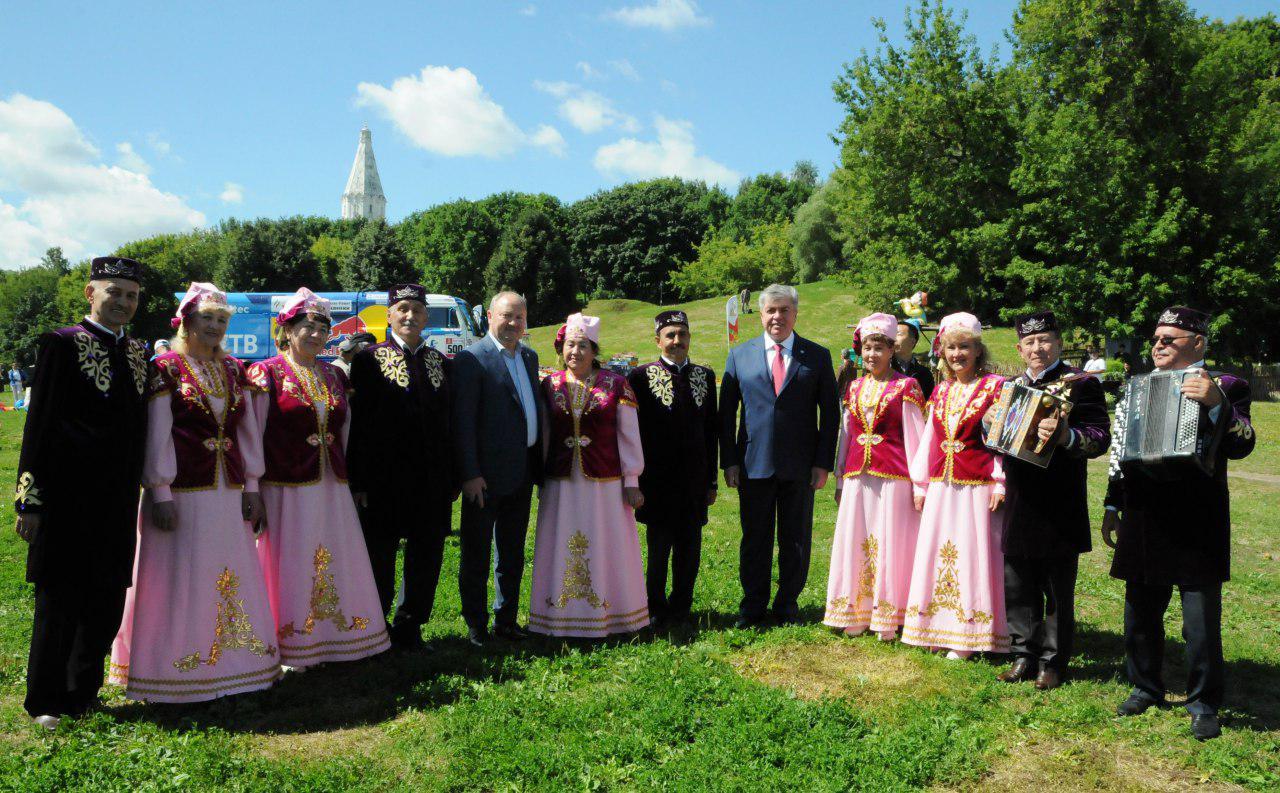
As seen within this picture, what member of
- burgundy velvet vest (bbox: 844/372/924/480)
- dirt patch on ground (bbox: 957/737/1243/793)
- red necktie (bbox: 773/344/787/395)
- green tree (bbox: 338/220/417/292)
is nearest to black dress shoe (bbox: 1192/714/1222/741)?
dirt patch on ground (bbox: 957/737/1243/793)

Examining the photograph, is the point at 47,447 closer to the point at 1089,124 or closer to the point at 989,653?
the point at 989,653

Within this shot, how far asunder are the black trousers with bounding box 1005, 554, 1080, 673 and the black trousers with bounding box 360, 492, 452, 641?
3873 mm

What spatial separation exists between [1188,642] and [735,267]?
62.4 m

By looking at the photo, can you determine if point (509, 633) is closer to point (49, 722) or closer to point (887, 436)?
point (49, 722)

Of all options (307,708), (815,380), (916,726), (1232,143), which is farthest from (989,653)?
(1232,143)

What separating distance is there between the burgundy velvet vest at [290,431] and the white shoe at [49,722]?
169 cm

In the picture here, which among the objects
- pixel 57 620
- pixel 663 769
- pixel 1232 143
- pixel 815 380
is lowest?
pixel 663 769

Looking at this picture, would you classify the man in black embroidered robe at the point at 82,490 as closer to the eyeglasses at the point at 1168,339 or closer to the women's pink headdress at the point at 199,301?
the women's pink headdress at the point at 199,301

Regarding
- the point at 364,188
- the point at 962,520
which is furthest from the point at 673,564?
the point at 364,188

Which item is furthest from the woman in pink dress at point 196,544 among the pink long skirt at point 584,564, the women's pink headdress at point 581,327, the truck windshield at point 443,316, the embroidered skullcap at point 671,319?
the truck windshield at point 443,316

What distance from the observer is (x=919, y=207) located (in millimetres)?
33031

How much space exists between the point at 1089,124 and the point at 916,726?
97.3 ft

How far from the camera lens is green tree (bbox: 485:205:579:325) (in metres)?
61.7

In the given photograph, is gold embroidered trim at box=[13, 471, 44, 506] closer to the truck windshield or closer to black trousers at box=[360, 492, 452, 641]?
black trousers at box=[360, 492, 452, 641]
